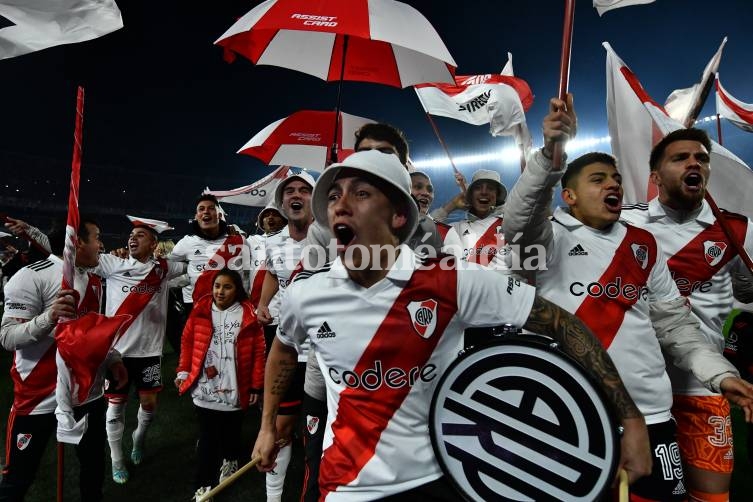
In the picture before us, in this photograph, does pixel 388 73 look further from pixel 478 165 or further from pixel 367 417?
pixel 478 165

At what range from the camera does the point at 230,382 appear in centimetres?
380

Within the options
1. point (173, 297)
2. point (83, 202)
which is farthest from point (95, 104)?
point (173, 297)

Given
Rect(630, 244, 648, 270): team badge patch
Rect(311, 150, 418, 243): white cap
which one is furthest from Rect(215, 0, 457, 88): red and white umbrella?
Rect(630, 244, 648, 270): team badge patch

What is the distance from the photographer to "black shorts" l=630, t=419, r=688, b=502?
2158mm

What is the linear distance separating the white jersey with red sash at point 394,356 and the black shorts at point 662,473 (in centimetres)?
129

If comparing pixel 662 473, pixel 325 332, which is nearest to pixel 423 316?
pixel 325 332

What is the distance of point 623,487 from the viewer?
1277 mm

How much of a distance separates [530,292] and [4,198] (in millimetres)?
48078

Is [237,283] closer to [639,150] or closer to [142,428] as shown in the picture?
[142,428]

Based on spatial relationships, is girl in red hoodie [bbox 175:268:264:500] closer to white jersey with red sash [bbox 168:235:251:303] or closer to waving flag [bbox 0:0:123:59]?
white jersey with red sash [bbox 168:235:251:303]

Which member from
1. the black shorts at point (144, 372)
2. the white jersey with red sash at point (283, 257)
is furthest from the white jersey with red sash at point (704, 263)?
the black shorts at point (144, 372)

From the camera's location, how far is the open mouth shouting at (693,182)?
2.77 meters

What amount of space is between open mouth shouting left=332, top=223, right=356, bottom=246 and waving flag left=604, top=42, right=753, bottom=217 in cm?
308

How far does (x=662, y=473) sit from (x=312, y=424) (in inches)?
75.9
